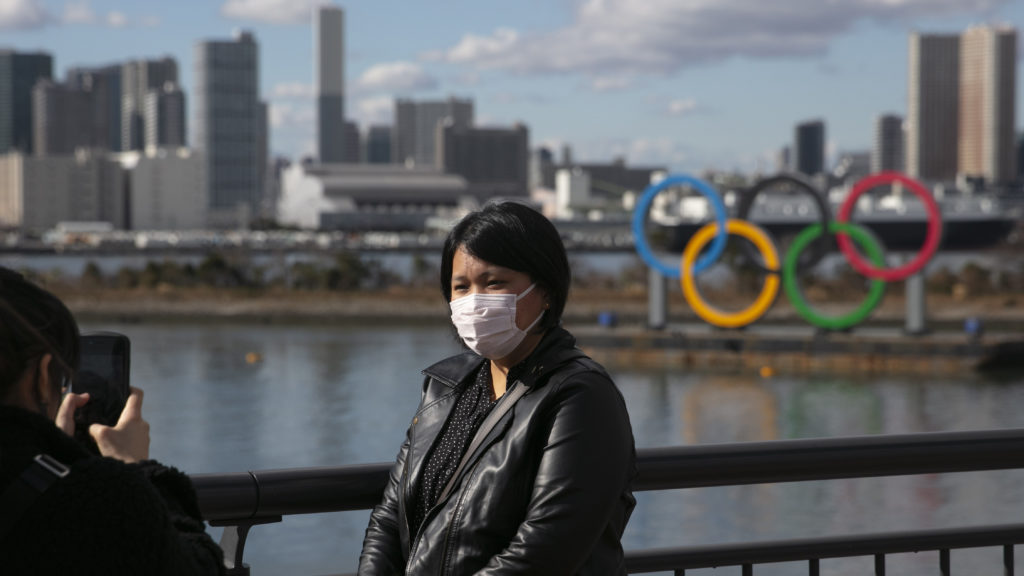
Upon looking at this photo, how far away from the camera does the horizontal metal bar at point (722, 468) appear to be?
2.68 metres

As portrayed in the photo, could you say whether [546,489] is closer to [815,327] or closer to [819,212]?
[819,212]

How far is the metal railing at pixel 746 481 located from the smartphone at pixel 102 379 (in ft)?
2.05

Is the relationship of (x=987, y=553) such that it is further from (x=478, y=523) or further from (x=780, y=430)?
(x=478, y=523)

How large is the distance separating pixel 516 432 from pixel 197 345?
1746 inches

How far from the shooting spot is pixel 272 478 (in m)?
2.71

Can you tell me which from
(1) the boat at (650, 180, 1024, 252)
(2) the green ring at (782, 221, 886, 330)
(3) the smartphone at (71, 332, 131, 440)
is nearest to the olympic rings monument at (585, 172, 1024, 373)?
(2) the green ring at (782, 221, 886, 330)

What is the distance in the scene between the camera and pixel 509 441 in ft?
7.80

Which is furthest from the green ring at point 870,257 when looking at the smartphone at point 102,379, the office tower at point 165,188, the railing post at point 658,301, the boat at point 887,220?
the office tower at point 165,188

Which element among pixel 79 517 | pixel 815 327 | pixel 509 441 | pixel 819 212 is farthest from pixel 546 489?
pixel 815 327

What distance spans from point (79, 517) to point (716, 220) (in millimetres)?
35744

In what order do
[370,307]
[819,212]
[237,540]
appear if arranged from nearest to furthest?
[237,540]
[819,212]
[370,307]

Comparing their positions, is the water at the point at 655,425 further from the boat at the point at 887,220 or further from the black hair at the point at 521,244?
the boat at the point at 887,220

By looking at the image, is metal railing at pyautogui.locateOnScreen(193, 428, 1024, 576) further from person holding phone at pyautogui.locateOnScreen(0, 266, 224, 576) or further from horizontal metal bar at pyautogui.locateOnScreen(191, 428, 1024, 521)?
person holding phone at pyautogui.locateOnScreen(0, 266, 224, 576)

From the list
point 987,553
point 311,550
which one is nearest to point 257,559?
point 311,550
